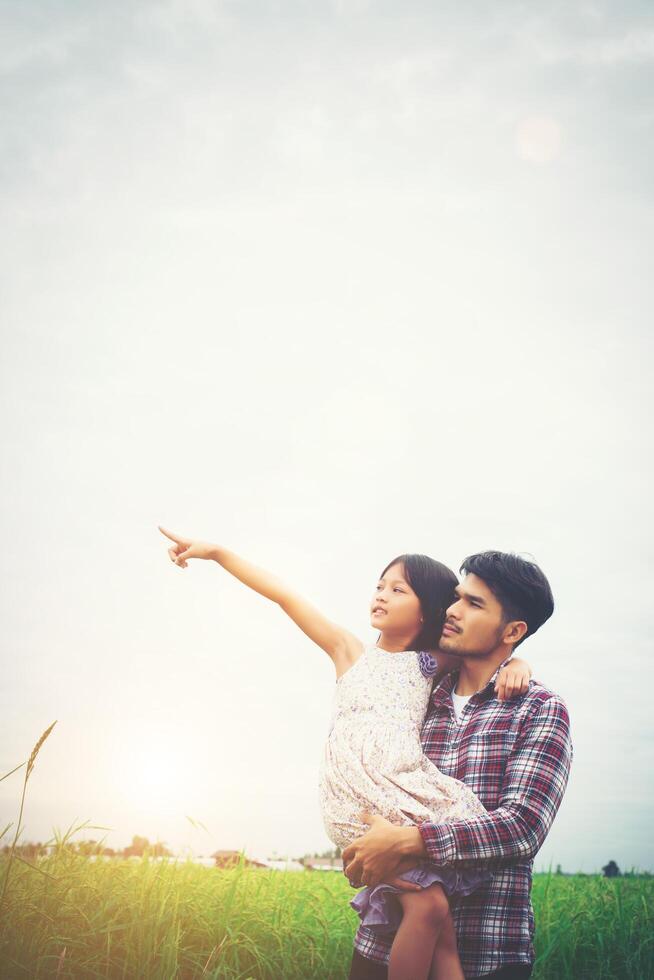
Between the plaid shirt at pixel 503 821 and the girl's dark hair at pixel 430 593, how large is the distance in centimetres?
67

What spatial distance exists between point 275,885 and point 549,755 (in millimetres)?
3545

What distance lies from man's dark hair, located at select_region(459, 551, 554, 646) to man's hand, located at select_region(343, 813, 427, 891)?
1.02 metres

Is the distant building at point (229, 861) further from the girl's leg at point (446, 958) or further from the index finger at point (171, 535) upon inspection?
the girl's leg at point (446, 958)

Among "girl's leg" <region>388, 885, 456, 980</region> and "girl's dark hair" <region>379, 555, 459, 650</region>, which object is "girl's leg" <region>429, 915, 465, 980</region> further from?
"girl's dark hair" <region>379, 555, 459, 650</region>

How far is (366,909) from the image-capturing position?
2.87 m

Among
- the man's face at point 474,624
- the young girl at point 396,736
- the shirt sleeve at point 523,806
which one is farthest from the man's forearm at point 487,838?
the man's face at point 474,624

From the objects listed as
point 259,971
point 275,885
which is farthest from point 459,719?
point 275,885

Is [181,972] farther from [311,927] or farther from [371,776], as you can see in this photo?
[371,776]

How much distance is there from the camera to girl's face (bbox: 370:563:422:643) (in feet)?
12.2

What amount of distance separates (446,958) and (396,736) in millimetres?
769

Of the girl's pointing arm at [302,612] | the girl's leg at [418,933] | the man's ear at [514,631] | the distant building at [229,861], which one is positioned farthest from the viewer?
the distant building at [229,861]

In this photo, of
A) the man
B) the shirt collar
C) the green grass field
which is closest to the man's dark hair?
the man

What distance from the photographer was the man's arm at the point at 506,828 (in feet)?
Answer: 8.70

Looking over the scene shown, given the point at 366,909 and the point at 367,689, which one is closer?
the point at 366,909
